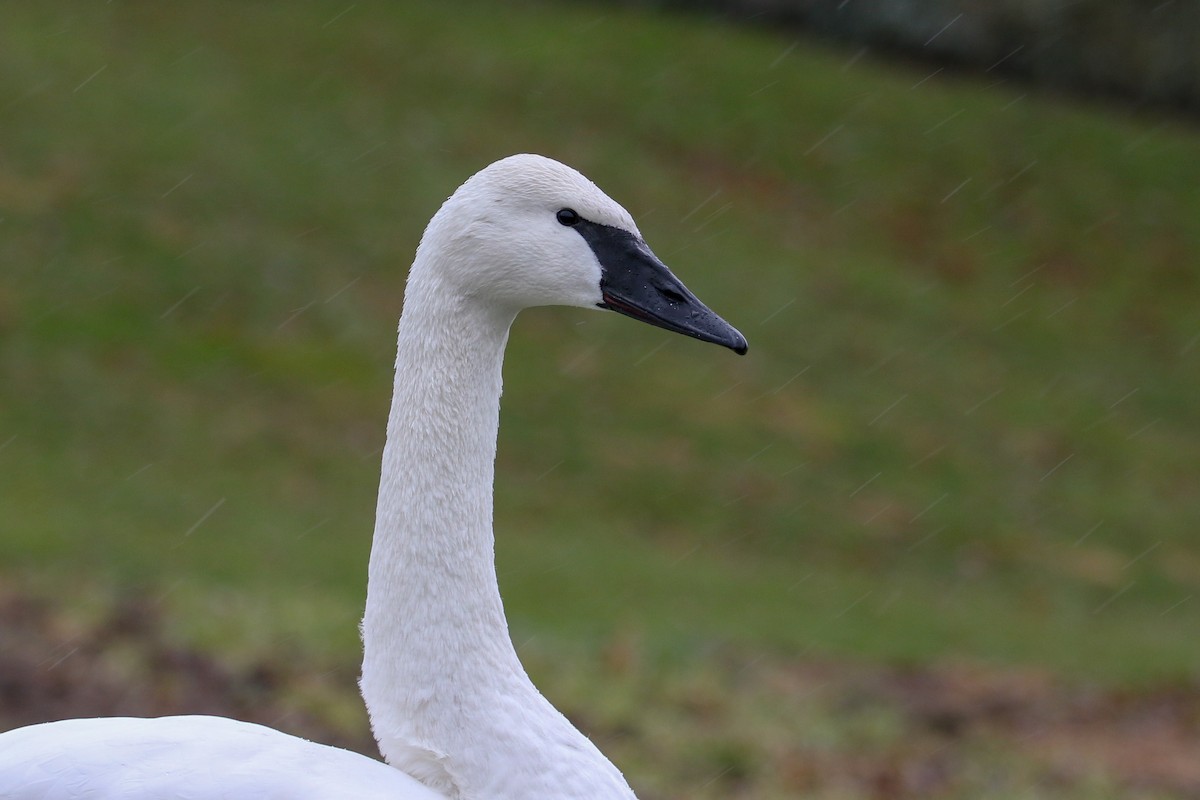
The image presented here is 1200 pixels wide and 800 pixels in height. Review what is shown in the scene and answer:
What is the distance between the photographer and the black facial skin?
3.26m

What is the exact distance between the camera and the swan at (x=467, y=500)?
3117 mm

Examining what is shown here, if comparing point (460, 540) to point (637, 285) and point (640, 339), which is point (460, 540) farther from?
point (640, 339)

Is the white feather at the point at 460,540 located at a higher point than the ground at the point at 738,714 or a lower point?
higher

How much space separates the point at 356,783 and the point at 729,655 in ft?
20.7

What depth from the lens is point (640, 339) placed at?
1530 centimetres

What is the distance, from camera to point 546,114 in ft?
63.1

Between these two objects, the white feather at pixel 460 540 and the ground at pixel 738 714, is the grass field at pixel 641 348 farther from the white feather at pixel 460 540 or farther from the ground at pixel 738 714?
the white feather at pixel 460 540

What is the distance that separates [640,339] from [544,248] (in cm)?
1211

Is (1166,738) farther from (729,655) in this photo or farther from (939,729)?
(729,655)

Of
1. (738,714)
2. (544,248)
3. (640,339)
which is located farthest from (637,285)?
(640,339)

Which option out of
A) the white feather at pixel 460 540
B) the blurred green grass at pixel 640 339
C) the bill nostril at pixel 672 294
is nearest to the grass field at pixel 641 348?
the blurred green grass at pixel 640 339

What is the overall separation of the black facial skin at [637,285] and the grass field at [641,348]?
3613mm

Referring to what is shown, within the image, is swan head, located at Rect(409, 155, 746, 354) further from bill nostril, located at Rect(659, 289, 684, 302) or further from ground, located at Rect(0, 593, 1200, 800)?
ground, located at Rect(0, 593, 1200, 800)

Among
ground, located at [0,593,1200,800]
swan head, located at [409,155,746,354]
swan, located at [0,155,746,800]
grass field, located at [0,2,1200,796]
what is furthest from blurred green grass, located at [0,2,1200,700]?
swan head, located at [409,155,746,354]
